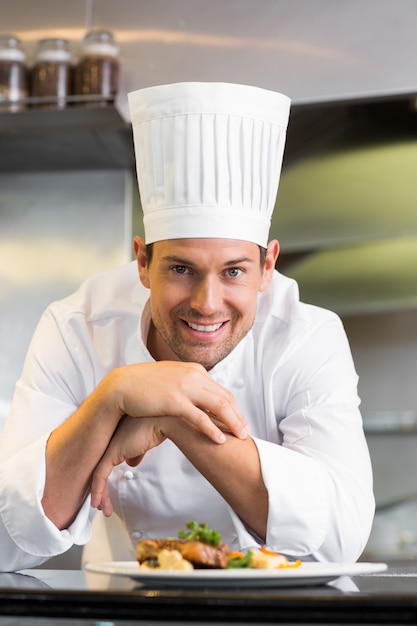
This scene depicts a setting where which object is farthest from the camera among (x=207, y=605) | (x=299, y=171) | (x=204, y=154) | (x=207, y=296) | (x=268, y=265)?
(x=299, y=171)

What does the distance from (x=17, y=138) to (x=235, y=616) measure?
2.01 meters

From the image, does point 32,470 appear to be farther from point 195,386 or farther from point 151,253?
point 151,253

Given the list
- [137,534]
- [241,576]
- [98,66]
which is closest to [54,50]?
[98,66]

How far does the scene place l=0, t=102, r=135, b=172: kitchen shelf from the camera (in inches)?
95.7

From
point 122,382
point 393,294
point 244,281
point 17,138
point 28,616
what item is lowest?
point 28,616

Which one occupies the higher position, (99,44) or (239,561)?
(99,44)

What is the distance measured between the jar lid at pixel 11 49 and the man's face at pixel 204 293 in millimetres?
1277

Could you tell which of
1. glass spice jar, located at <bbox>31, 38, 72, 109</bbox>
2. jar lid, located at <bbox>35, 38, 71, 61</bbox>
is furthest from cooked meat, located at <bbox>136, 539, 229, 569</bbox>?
jar lid, located at <bbox>35, 38, 71, 61</bbox>

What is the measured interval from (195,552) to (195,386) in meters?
0.36

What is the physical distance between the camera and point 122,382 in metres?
1.33

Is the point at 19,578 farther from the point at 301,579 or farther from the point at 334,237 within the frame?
the point at 334,237

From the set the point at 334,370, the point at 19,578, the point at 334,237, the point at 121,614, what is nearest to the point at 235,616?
the point at 121,614

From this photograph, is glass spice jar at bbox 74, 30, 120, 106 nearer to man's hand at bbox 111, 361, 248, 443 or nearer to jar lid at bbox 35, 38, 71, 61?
jar lid at bbox 35, 38, 71, 61

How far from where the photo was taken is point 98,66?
2477 mm
